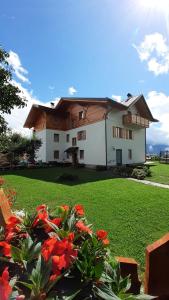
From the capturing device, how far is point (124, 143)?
31641 mm

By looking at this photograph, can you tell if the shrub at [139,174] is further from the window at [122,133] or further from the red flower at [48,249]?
the red flower at [48,249]

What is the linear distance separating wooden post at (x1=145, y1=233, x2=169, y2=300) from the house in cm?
2581

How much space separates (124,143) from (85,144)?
502 cm

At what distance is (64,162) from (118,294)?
33702 mm

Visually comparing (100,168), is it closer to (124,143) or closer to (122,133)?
(124,143)

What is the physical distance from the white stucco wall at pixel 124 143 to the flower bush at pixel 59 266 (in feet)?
87.3

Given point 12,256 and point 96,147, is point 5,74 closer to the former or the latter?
point 12,256

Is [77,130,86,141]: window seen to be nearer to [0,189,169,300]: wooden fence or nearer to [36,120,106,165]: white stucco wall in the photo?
[36,120,106,165]: white stucco wall

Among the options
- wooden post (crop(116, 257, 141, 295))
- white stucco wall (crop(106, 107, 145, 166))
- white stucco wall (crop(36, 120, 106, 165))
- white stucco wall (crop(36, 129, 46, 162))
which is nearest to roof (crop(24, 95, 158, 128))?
white stucco wall (crop(106, 107, 145, 166))

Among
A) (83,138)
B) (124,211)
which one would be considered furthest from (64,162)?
(124,211)

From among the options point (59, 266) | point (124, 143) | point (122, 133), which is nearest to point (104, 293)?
point (59, 266)

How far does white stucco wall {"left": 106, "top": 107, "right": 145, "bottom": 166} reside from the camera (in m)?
28.8

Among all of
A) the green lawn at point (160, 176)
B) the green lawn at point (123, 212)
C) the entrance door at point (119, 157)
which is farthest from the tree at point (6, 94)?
the entrance door at point (119, 157)

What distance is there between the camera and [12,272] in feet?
4.64
